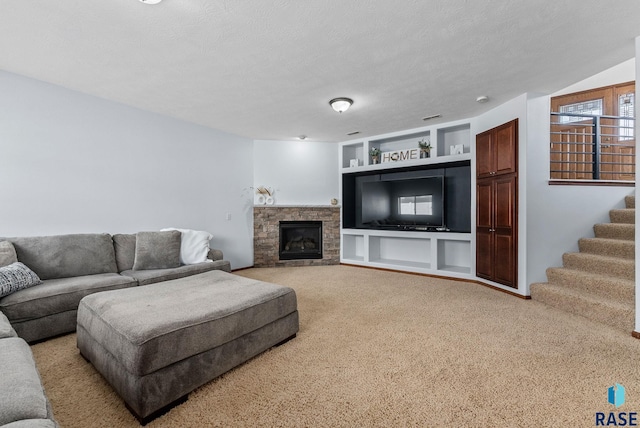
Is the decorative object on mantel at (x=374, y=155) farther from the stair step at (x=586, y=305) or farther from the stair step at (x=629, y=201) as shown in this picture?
the stair step at (x=629, y=201)

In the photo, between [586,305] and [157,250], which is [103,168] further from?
[586,305]

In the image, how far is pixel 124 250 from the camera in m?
3.51

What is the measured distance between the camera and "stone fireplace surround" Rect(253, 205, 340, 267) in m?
5.57

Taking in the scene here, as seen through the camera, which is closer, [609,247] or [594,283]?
[594,283]

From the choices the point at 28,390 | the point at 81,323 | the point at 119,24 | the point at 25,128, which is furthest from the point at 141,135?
the point at 28,390

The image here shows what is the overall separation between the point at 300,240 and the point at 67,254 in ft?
12.1

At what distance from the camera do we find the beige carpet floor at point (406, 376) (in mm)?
A: 1570

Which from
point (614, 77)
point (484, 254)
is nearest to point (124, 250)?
point (484, 254)

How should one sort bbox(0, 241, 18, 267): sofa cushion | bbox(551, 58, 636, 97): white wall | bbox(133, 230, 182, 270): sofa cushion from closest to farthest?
1. bbox(0, 241, 18, 267): sofa cushion
2. bbox(133, 230, 182, 270): sofa cushion
3. bbox(551, 58, 636, 97): white wall

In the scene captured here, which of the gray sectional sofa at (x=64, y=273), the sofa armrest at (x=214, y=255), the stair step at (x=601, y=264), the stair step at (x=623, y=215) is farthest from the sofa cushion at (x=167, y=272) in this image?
the stair step at (x=623, y=215)

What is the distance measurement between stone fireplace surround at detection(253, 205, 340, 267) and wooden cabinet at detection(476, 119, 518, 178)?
266cm

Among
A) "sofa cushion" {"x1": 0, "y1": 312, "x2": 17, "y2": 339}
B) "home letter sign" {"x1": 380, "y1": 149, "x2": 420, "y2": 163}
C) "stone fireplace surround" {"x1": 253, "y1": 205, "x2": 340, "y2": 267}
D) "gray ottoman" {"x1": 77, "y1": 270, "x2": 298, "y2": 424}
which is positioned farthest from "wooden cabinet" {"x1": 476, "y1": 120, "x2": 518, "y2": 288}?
"sofa cushion" {"x1": 0, "y1": 312, "x2": 17, "y2": 339}

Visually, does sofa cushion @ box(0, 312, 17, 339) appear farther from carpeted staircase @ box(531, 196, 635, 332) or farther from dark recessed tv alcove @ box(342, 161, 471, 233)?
dark recessed tv alcove @ box(342, 161, 471, 233)

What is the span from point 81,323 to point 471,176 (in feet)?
16.2
